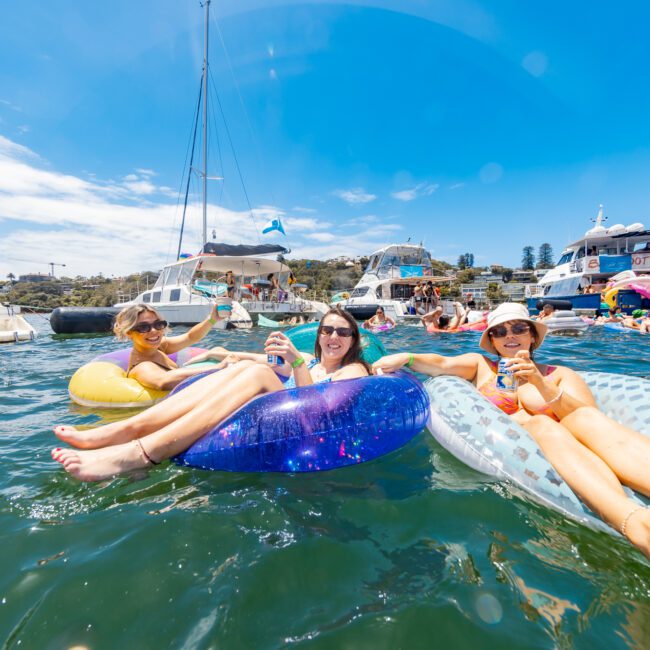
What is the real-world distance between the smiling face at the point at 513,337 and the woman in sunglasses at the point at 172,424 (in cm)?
113

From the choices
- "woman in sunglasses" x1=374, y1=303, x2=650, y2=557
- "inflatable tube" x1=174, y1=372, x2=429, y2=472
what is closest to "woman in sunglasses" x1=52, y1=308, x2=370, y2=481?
"inflatable tube" x1=174, y1=372, x2=429, y2=472

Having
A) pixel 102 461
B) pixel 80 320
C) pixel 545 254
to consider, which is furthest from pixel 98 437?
pixel 545 254

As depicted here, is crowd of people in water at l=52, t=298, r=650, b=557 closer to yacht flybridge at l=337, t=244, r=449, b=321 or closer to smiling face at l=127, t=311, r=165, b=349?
smiling face at l=127, t=311, r=165, b=349

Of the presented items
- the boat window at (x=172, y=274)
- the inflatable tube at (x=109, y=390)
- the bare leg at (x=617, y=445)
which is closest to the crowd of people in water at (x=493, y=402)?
the bare leg at (x=617, y=445)

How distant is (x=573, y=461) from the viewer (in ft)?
6.63

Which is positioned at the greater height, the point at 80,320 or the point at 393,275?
the point at 393,275

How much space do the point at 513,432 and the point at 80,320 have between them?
14020 millimetres

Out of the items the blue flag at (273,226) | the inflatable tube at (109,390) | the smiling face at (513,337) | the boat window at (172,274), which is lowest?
the inflatable tube at (109,390)

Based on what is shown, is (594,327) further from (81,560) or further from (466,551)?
(81,560)

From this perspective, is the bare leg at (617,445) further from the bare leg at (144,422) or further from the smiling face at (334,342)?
the bare leg at (144,422)

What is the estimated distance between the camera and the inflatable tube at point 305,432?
2299mm

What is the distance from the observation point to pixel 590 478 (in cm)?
190

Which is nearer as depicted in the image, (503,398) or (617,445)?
(617,445)

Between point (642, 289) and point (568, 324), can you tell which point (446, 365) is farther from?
point (642, 289)
